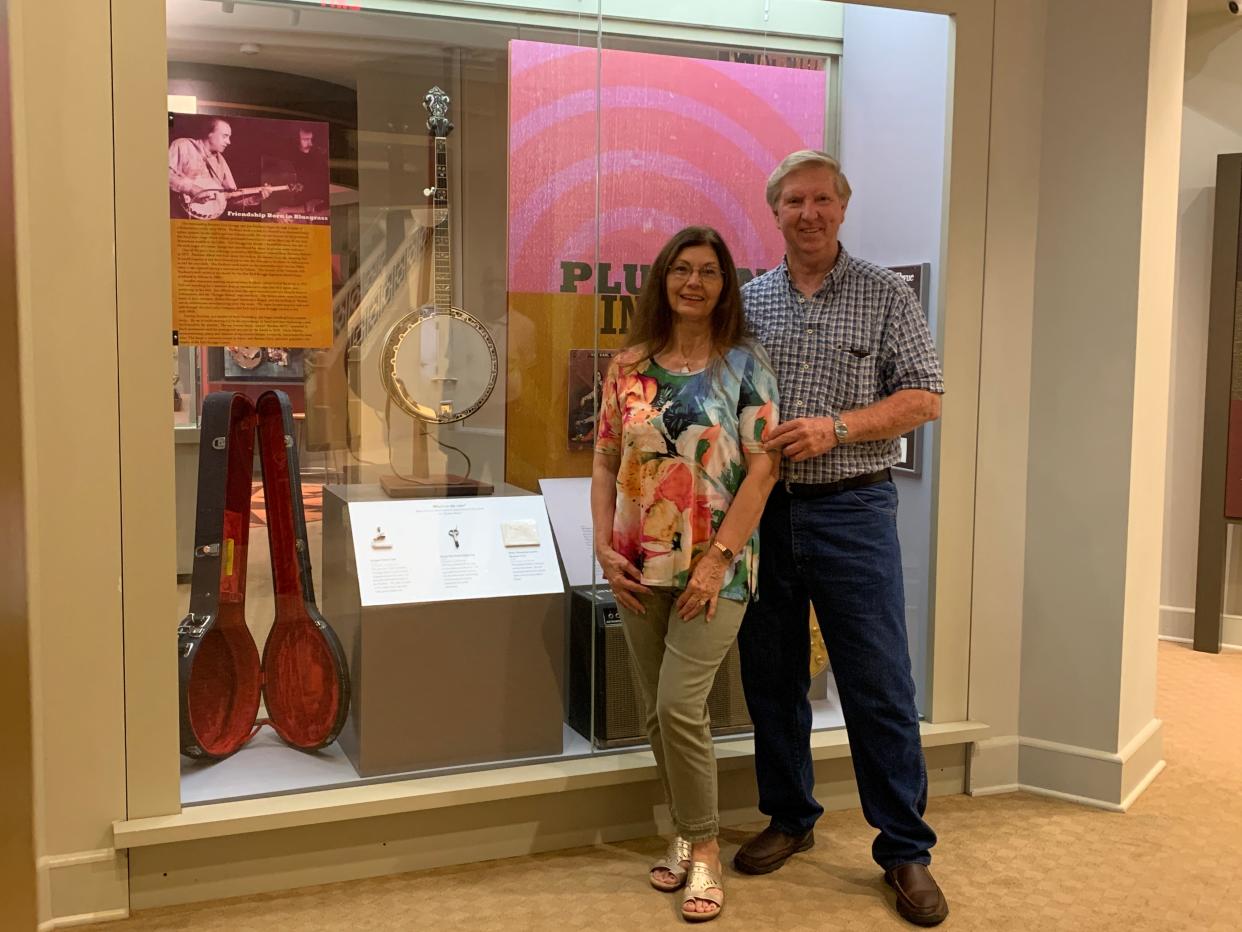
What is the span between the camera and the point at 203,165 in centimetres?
261

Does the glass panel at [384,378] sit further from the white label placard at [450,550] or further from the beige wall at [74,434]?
the beige wall at [74,434]

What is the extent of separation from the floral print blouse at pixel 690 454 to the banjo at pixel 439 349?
24.8 inches

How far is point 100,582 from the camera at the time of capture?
2428mm

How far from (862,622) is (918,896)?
0.60 m

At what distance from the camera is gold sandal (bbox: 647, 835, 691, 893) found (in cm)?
263

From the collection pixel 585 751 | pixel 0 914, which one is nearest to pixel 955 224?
pixel 585 751

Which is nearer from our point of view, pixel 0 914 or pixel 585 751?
pixel 0 914

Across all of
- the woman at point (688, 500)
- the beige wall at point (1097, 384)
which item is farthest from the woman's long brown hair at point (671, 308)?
the beige wall at point (1097, 384)

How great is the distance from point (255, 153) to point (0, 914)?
2658 millimetres

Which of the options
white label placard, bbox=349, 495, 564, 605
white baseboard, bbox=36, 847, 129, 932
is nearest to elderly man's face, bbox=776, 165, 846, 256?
white label placard, bbox=349, 495, 564, 605

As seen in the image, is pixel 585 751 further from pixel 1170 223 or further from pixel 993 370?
pixel 1170 223

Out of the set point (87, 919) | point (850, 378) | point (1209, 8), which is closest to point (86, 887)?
point (87, 919)

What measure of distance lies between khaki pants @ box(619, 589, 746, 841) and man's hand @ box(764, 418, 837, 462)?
1.17 feet

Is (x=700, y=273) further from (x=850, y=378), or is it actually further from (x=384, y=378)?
(x=384, y=378)
